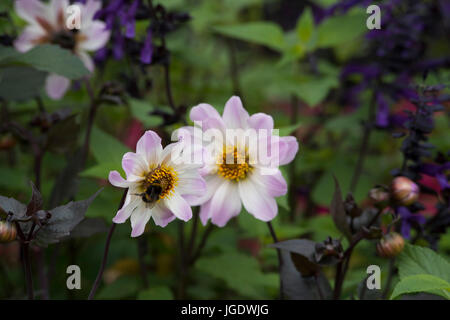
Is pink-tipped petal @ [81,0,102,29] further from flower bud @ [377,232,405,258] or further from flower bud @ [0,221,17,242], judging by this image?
flower bud @ [377,232,405,258]

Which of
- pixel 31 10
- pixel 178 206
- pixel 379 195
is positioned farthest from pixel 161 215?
pixel 31 10

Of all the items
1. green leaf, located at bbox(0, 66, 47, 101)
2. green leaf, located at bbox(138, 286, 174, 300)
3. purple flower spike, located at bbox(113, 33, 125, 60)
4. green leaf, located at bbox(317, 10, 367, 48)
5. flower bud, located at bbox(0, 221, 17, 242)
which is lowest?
green leaf, located at bbox(138, 286, 174, 300)

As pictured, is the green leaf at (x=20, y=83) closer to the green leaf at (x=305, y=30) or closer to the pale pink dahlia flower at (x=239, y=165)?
the pale pink dahlia flower at (x=239, y=165)

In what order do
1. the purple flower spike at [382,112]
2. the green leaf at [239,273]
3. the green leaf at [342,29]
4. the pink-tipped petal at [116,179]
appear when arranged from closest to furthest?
the pink-tipped petal at [116,179]
the green leaf at [239,273]
the purple flower spike at [382,112]
the green leaf at [342,29]

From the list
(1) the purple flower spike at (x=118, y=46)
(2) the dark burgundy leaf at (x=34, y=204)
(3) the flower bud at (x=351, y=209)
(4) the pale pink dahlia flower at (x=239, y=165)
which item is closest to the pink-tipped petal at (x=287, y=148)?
(4) the pale pink dahlia flower at (x=239, y=165)

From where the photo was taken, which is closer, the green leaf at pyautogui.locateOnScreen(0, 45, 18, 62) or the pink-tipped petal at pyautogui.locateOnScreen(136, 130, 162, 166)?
the pink-tipped petal at pyautogui.locateOnScreen(136, 130, 162, 166)

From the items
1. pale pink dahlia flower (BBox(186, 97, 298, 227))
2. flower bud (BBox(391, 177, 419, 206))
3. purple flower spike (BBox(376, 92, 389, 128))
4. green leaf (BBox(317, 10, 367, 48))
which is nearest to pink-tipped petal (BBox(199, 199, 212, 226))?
pale pink dahlia flower (BBox(186, 97, 298, 227))

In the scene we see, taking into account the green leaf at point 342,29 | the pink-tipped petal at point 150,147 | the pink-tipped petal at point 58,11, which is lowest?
the pink-tipped petal at point 150,147
